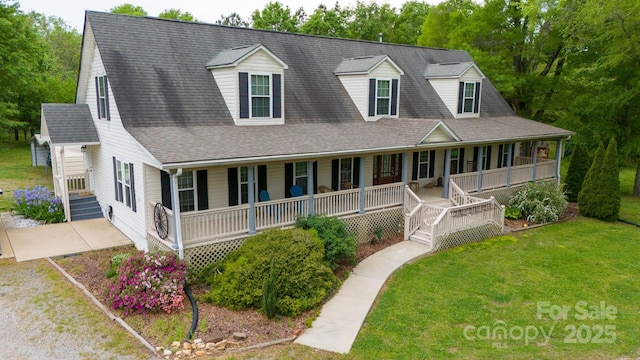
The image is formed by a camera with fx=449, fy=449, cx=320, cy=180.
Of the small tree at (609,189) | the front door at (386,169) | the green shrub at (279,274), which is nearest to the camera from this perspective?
the green shrub at (279,274)

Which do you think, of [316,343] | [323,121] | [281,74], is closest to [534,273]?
[316,343]

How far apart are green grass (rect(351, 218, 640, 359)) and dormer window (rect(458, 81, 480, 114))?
730 centimetres

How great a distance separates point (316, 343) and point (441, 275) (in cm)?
491

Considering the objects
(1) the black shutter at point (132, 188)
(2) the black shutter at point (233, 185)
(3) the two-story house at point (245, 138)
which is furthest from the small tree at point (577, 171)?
(1) the black shutter at point (132, 188)

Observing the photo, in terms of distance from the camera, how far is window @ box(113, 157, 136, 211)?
13.2m

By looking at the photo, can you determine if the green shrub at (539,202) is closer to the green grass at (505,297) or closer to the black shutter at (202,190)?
the green grass at (505,297)

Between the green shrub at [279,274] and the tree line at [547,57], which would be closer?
the green shrub at [279,274]

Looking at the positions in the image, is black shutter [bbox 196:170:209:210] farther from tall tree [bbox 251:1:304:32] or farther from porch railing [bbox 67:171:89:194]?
tall tree [bbox 251:1:304:32]

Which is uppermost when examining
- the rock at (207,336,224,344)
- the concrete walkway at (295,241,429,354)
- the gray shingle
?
the gray shingle

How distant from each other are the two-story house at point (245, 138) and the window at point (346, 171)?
5 centimetres

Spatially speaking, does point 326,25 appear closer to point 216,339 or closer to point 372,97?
point 372,97

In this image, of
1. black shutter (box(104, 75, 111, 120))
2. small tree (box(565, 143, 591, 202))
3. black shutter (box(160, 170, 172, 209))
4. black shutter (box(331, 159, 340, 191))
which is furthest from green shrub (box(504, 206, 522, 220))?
black shutter (box(104, 75, 111, 120))

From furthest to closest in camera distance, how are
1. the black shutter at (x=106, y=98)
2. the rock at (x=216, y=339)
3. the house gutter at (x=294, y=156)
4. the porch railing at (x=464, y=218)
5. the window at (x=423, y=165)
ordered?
1. the window at (x=423, y=165)
2. the porch railing at (x=464, y=218)
3. the black shutter at (x=106, y=98)
4. the house gutter at (x=294, y=156)
5. the rock at (x=216, y=339)

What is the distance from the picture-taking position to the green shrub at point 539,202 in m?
18.0
